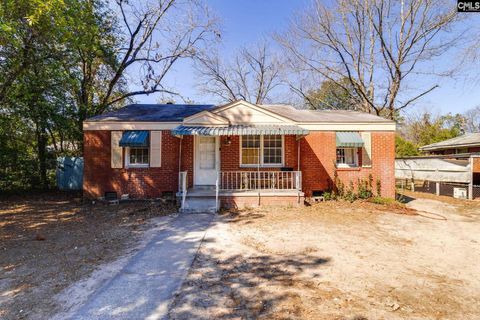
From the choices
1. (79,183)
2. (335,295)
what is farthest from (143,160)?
(335,295)

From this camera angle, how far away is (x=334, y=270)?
176 inches

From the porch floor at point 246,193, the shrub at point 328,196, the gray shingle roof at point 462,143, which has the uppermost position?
the gray shingle roof at point 462,143

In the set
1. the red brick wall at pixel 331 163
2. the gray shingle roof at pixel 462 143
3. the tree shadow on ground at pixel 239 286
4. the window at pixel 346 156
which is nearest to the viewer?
the tree shadow on ground at pixel 239 286

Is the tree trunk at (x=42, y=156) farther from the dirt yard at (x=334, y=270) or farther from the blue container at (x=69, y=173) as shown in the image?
the dirt yard at (x=334, y=270)

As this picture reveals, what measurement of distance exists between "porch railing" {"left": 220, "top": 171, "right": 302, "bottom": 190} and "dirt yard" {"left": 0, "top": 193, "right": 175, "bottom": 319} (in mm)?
2641

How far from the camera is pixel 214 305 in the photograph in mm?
3379

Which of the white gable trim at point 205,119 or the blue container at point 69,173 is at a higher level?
the white gable trim at point 205,119

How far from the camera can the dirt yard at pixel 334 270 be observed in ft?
10.9

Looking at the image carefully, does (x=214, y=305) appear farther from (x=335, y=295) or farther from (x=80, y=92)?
(x=80, y=92)

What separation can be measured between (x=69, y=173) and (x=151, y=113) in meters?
6.57

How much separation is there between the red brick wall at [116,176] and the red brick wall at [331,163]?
235 inches

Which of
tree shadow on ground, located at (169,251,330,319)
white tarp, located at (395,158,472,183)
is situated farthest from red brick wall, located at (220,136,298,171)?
white tarp, located at (395,158,472,183)

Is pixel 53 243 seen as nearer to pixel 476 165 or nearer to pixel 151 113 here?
pixel 151 113

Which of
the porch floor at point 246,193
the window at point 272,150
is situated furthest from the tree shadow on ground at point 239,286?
the window at point 272,150
